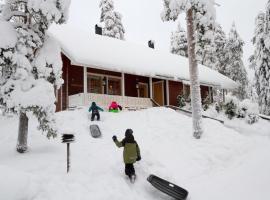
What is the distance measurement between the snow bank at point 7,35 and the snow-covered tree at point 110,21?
26675 millimetres

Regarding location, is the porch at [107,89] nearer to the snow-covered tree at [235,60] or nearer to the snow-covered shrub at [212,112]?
the snow-covered shrub at [212,112]

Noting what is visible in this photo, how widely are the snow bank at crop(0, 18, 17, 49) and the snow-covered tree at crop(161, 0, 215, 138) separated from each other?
831 centimetres

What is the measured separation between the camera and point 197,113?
15734mm

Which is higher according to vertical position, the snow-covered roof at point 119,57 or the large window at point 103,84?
the snow-covered roof at point 119,57

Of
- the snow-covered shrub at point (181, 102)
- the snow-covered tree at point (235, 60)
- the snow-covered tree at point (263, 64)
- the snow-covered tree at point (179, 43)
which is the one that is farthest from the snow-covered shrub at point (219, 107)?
the snow-covered tree at point (179, 43)

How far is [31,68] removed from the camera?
11.3 m

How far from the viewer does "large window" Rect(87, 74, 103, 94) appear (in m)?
22.8

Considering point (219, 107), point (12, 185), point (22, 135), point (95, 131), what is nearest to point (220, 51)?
point (219, 107)

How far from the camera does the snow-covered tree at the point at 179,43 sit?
43.5 metres

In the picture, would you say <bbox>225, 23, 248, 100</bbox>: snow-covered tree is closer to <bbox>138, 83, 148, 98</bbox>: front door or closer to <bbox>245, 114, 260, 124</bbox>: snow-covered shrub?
<bbox>138, 83, 148, 98</bbox>: front door

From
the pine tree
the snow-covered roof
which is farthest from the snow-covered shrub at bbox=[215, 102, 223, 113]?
the pine tree

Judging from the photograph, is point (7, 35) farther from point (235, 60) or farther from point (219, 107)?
point (235, 60)

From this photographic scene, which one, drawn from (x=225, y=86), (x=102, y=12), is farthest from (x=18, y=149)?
(x=102, y=12)

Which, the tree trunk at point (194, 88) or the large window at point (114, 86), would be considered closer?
the tree trunk at point (194, 88)
